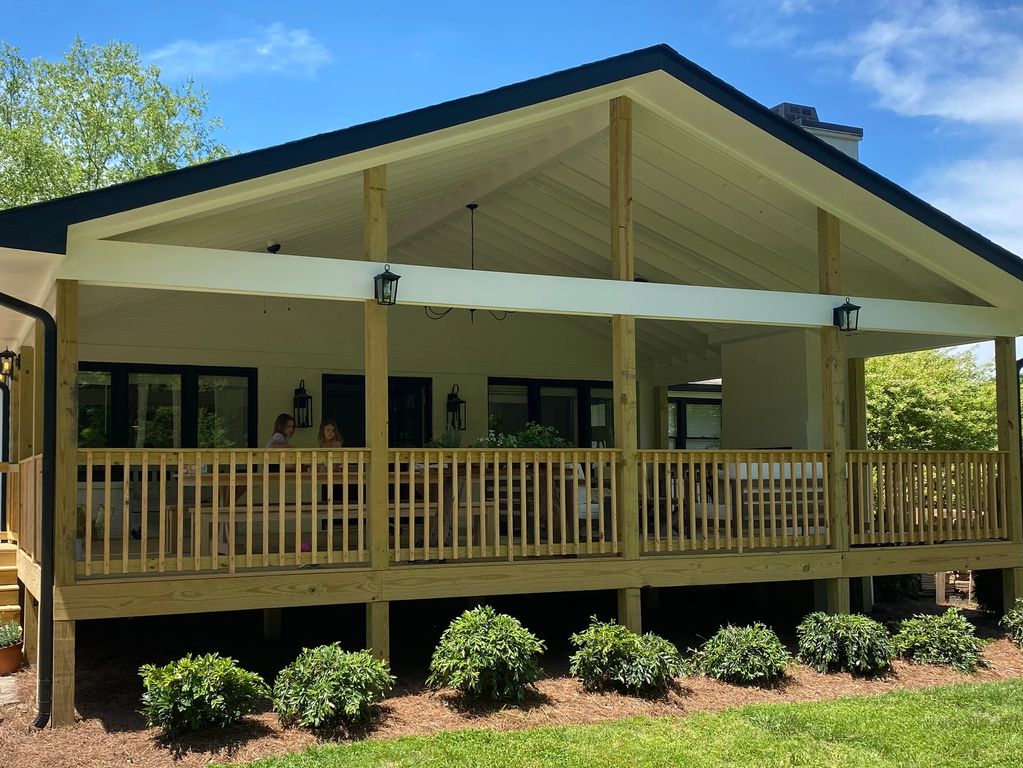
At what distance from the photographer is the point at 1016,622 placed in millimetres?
9586

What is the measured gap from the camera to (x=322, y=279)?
24.9 ft

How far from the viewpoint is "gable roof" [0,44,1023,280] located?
6312 millimetres

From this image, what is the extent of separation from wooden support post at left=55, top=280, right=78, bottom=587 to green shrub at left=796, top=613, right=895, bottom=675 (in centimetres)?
616

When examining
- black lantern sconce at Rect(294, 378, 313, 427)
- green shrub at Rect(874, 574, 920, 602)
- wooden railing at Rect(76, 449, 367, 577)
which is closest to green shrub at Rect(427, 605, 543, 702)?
wooden railing at Rect(76, 449, 367, 577)

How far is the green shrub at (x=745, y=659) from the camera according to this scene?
26.0ft

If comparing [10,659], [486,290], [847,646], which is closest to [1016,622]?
[847,646]

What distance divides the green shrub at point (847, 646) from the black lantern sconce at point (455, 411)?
5854 millimetres

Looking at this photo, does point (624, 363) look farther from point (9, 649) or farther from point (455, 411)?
point (9, 649)

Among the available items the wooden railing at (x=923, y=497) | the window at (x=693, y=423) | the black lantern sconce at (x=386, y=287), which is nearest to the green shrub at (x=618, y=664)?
the wooden railing at (x=923, y=497)

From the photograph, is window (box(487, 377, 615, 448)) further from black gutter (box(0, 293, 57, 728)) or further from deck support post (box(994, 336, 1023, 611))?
black gutter (box(0, 293, 57, 728))

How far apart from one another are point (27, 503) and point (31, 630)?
4.17 feet

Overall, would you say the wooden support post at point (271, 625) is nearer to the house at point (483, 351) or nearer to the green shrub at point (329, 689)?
the house at point (483, 351)

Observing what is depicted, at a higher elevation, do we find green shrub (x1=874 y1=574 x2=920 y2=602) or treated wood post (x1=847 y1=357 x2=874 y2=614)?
treated wood post (x1=847 y1=357 x2=874 y2=614)

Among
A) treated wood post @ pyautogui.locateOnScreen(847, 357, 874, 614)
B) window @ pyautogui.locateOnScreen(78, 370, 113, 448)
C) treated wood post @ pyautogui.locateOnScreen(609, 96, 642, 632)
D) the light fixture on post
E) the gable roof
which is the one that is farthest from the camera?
treated wood post @ pyautogui.locateOnScreen(847, 357, 874, 614)
